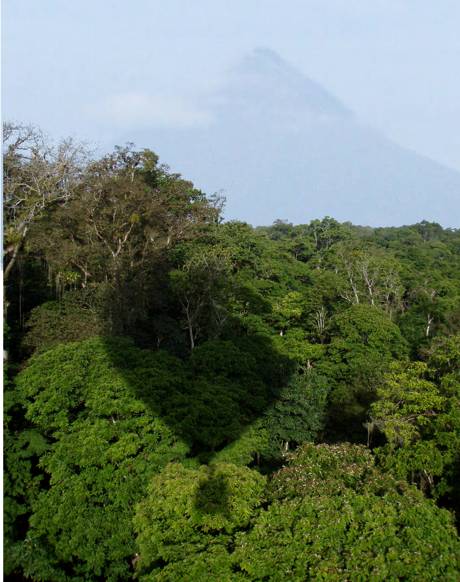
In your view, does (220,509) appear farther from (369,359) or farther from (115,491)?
(369,359)

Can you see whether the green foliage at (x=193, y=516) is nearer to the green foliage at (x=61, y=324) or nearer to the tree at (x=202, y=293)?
the green foliage at (x=61, y=324)

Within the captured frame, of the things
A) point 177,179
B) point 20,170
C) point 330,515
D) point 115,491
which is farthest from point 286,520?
point 177,179

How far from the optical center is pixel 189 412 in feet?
43.9

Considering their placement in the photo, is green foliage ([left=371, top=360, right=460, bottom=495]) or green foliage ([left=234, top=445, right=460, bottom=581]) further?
green foliage ([left=371, top=360, right=460, bottom=495])

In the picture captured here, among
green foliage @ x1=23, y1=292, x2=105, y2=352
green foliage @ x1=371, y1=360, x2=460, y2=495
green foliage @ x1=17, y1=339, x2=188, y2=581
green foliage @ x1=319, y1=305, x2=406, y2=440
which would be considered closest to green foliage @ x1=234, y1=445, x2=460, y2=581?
green foliage @ x1=371, y1=360, x2=460, y2=495

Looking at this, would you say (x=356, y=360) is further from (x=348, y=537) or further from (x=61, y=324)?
(x=348, y=537)

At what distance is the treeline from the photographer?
29.0ft

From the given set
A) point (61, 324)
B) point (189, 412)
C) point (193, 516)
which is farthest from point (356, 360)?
point (193, 516)

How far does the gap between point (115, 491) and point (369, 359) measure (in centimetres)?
1322

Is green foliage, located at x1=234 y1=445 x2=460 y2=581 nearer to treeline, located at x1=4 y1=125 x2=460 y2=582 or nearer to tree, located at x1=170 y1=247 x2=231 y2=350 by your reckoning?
treeline, located at x1=4 y1=125 x2=460 y2=582

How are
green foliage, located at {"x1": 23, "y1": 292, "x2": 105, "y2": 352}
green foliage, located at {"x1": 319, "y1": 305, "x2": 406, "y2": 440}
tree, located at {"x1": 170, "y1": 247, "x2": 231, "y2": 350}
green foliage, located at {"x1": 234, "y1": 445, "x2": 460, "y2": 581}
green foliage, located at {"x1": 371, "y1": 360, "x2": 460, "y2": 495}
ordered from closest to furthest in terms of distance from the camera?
green foliage, located at {"x1": 234, "y1": 445, "x2": 460, "y2": 581}, green foliage, located at {"x1": 371, "y1": 360, "x2": 460, "y2": 495}, green foliage, located at {"x1": 23, "y1": 292, "x2": 105, "y2": 352}, green foliage, located at {"x1": 319, "y1": 305, "x2": 406, "y2": 440}, tree, located at {"x1": 170, "y1": 247, "x2": 231, "y2": 350}

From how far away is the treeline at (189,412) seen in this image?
8844 mm

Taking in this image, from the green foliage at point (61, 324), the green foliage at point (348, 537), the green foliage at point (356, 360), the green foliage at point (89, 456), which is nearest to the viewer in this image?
the green foliage at point (348, 537)

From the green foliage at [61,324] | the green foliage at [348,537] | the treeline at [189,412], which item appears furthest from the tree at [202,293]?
the green foliage at [348,537]
